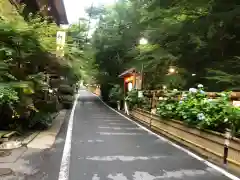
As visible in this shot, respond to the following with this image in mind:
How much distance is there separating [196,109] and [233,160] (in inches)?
97.8

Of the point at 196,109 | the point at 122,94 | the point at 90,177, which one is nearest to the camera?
the point at 90,177

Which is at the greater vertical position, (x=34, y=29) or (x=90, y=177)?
(x=34, y=29)

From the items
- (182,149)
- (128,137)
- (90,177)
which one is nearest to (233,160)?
(182,149)

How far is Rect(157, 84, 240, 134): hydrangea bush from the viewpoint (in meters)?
6.71

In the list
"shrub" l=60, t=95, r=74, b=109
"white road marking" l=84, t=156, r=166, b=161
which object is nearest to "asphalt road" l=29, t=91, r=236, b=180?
"white road marking" l=84, t=156, r=166, b=161

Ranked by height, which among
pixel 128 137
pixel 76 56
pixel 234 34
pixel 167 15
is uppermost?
pixel 167 15

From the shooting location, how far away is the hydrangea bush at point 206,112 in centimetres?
671

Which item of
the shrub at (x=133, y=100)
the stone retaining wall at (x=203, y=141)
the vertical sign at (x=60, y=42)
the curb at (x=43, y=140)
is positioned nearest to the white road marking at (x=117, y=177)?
the stone retaining wall at (x=203, y=141)

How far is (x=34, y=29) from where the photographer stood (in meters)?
8.79

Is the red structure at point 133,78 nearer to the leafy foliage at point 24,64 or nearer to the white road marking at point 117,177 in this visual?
the leafy foliage at point 24,64

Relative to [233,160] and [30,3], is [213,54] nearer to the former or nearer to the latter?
[233,160]

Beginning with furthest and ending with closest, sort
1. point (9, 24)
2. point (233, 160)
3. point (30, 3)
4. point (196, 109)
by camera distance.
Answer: point (30, 3) < point (196, 109) < point (9, 24) < point (233, 160)

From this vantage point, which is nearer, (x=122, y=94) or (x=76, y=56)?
(x=76, y=56)

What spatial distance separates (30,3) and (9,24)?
287 inches
